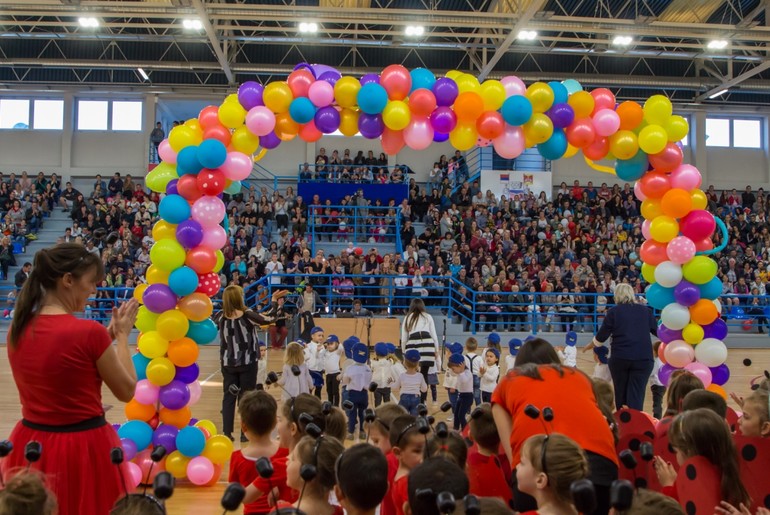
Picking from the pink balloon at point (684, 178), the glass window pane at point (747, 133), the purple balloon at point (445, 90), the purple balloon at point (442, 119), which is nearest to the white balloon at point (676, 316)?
the pink balloon at point (684, 178)

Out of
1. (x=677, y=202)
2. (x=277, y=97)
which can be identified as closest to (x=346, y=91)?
(x=277, y=97)

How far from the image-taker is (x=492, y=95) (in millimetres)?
6188

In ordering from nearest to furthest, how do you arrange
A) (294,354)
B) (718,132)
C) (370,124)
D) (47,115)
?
(370,124), (294,354), (47,115), (718,132)

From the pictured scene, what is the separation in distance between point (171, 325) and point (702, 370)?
466 cm

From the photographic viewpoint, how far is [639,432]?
3988mm

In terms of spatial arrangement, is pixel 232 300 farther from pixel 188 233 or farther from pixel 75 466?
pixel 75 466

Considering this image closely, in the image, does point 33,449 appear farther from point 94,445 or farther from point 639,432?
point 639,432

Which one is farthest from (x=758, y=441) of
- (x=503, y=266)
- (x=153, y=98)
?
(x=153, y=98)

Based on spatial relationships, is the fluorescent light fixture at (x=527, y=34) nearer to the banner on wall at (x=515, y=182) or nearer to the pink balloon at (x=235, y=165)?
the banner on wall at (x=515, y=182)

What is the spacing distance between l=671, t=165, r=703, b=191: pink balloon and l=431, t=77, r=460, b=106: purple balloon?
2102 millimetres

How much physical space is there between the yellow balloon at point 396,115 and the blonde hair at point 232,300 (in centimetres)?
197

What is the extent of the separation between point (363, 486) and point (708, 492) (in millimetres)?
1446

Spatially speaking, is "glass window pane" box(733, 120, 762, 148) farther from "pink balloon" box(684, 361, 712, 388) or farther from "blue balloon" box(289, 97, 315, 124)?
"blue balloon" box(289, 97, 315, 124)

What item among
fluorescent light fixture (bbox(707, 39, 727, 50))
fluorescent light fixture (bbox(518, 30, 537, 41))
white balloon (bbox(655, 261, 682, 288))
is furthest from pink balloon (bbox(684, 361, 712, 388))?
fluorescent light fixture (bbox(707, 39, 727, 50))
